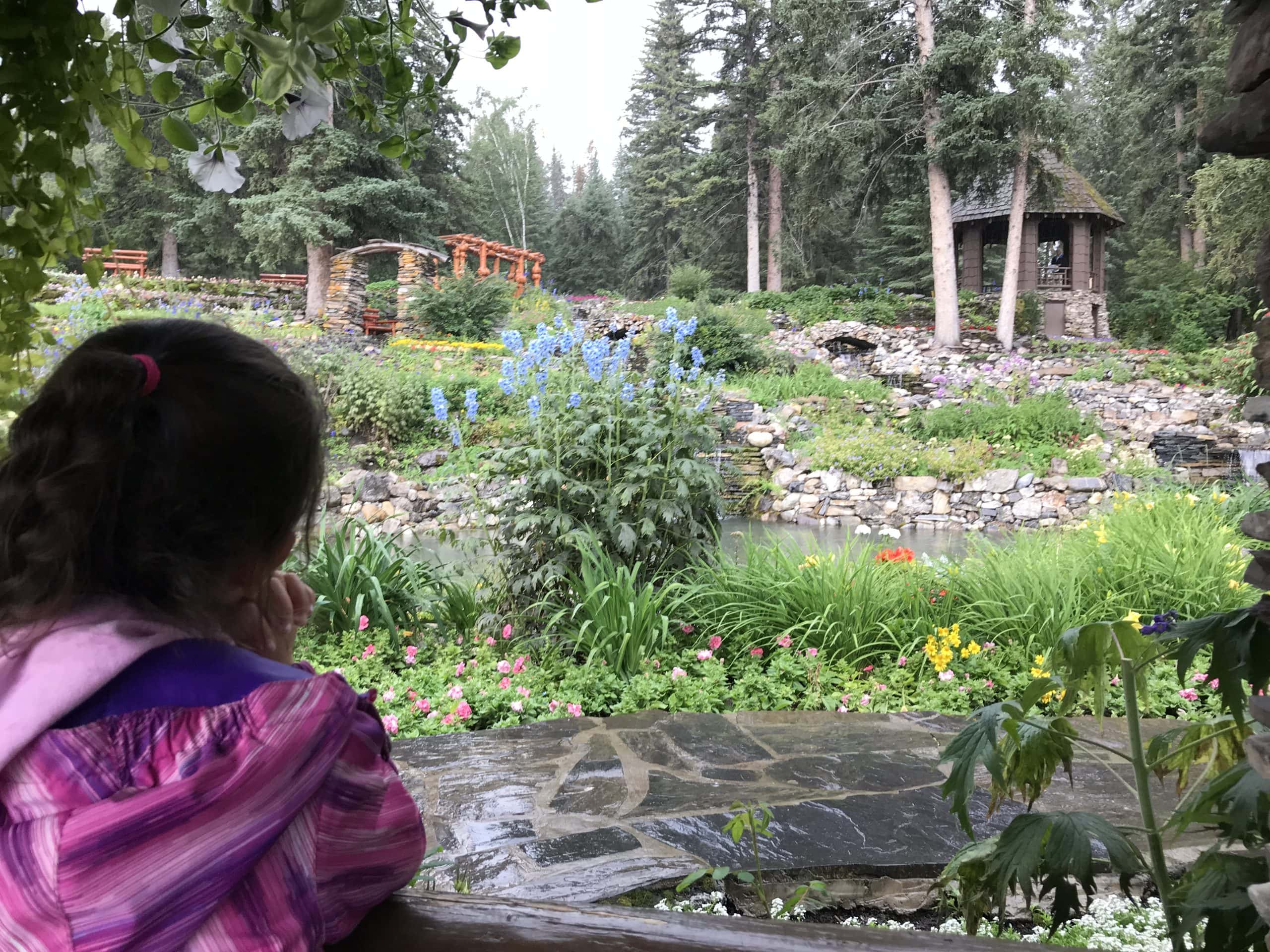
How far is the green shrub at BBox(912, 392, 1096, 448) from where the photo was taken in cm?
1057

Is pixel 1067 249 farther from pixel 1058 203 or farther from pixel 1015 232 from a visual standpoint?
pixel 1015 232

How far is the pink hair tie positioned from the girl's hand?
0.20m

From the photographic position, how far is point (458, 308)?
15.1 meters

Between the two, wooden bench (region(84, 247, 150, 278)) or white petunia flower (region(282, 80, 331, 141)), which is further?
wooden bench (region(84, 247, 150, 278))

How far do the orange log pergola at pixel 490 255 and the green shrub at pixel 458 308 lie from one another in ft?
1.02

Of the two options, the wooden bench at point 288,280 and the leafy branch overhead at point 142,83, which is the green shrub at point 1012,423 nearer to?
the leafy branch overhead at point 142,83

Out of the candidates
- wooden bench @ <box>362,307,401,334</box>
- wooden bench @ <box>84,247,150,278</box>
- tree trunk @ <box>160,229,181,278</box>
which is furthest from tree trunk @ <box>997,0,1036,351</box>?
tree trunk @ <box>160,229,181,278</box>

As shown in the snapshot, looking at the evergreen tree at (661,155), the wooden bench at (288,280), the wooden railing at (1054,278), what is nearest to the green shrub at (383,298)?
the wooden bench at (288,280)

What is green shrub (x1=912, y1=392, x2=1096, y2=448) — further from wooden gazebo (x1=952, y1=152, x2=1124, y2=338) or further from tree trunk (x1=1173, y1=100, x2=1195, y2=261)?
tree trunk (x1=1173, y1=100, x2=1195, y2=261)

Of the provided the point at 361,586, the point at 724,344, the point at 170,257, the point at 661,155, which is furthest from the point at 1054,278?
the point at 170,257

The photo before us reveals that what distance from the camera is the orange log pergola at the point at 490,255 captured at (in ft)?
51.1

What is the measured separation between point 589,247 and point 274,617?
1118 inches

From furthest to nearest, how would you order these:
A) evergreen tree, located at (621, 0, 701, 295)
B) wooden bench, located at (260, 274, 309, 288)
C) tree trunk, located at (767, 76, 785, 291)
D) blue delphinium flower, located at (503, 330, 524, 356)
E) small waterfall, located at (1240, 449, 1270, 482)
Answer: evergreen tree, located at (621, 0, 701, 295) < tree trunk, located at (767, 76, 785, 291) < wooden bench, located at (260, 274, 309, 288) < small waterfall, located at (1240, 449, 1270, 482) < blue delphinium flower, located at (503, 330, 524, 356)

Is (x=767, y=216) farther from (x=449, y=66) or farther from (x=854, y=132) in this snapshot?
(x=449, y=66)
